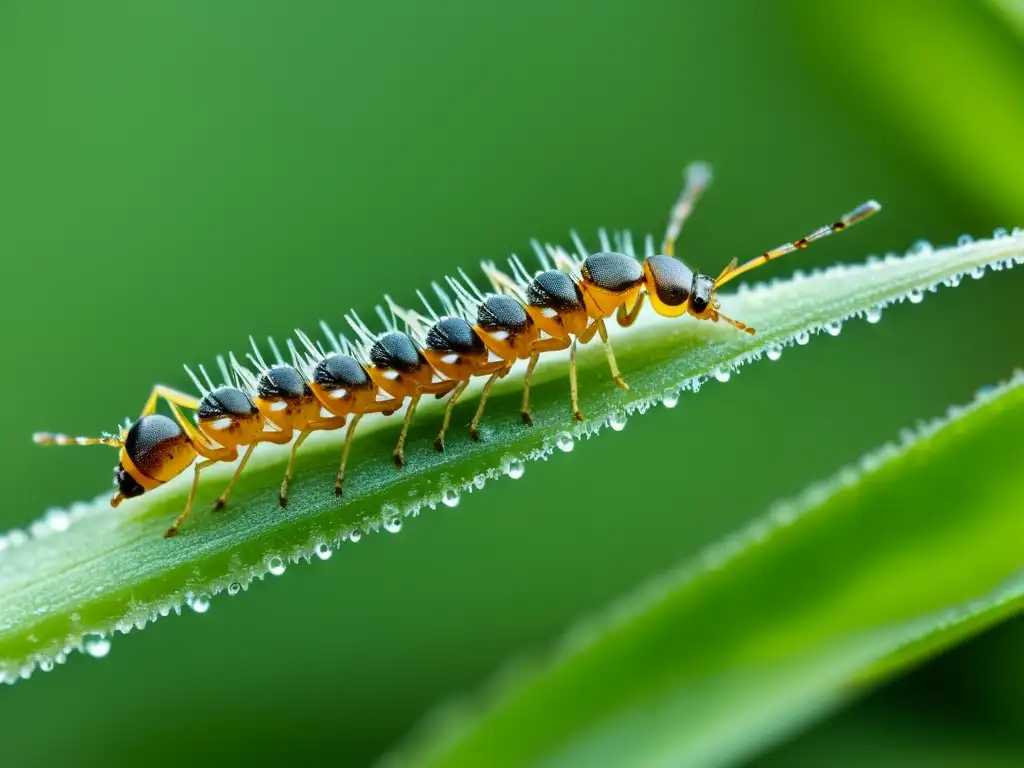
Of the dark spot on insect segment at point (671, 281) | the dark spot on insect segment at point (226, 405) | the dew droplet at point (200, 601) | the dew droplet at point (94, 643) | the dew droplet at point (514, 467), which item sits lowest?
the dew droplet at point (514, 467)

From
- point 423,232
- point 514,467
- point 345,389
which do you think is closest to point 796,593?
point 514,467

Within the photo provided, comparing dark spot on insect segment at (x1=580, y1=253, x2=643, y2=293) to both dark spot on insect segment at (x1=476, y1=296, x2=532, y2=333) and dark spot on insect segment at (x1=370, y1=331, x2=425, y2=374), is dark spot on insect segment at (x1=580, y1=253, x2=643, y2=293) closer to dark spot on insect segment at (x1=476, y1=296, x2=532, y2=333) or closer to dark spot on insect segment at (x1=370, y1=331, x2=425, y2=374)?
dark spot on insect segment at (x1=476, y1=296, x2=532, y2=333)

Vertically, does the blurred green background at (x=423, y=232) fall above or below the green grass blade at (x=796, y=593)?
above

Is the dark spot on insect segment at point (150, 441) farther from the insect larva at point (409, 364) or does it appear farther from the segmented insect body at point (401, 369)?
the segmented insect body at point (401, 369)

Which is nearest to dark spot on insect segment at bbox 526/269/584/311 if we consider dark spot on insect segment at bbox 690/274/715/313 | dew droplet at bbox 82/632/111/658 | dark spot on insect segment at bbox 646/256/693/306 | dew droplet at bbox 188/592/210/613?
dark spot on insect segment at bbox 646/256/693/306

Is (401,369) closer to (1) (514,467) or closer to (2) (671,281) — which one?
(1) (514,467)

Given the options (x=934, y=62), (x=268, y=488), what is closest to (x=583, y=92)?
(x=934, y=62)

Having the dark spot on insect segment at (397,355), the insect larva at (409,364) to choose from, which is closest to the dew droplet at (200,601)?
the insect larva at (409,364)
